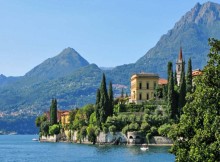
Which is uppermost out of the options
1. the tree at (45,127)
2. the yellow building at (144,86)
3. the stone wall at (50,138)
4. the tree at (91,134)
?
the yellow building at (144,86)

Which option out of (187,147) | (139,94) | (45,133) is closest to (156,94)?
(139,94)

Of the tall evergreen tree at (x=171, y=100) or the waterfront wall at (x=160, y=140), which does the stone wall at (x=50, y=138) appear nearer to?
the waterfront wall at (x=160, y=140)

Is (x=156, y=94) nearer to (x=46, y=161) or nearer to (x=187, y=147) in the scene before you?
(x=46, y=161)

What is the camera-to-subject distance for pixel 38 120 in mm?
154500

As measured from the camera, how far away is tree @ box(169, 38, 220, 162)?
26859 millimetres

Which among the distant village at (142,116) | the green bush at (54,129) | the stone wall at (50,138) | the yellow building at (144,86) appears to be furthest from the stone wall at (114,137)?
the stone wall at (50,138)

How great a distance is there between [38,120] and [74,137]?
30.1m

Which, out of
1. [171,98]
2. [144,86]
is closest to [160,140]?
[171,98]

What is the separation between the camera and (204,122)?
27312mm

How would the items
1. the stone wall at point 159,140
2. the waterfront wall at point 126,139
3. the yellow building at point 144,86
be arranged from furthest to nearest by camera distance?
the yellow building at point 144,86, the waterfront wall at point 126,139, the stone wall at point 159,140

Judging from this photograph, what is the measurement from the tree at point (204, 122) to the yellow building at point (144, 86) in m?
89.2

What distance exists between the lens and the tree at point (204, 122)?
2686cm

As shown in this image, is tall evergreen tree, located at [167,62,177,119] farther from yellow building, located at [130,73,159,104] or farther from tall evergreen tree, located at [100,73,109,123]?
yellow building, located at [130,73,159,104]

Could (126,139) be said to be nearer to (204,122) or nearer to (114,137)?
(114,137)
